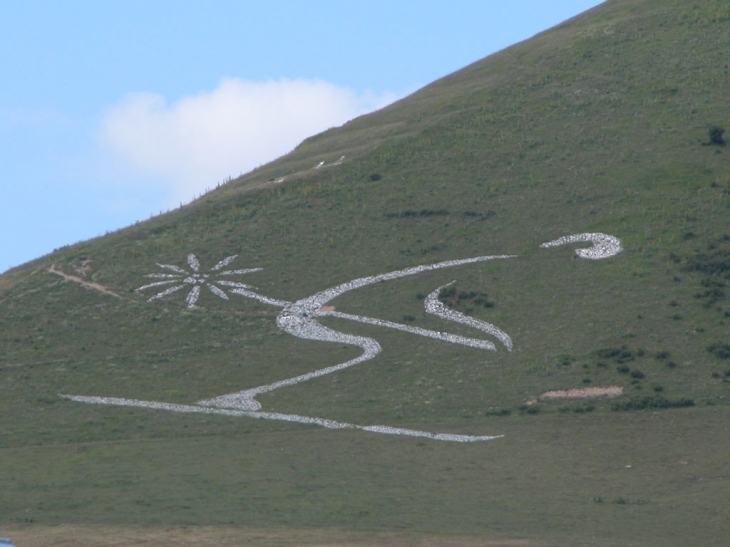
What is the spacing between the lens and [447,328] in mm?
48406

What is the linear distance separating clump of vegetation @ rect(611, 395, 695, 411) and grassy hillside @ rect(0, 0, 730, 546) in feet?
0.55

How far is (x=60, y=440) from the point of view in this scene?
123 feet

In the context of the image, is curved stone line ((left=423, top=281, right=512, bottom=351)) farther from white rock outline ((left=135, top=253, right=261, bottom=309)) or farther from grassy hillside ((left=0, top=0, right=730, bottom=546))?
white rock outline ((left=135, top=253, right=261, bottom=309))

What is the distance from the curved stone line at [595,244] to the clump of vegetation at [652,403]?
15.3 m

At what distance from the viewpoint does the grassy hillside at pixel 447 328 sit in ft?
96.9

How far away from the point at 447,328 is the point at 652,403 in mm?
12160

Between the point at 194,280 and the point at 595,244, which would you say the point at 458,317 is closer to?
the point at 595,244

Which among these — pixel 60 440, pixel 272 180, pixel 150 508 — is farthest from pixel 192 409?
pixel 272 180

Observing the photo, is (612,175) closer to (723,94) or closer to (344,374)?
(723,94)

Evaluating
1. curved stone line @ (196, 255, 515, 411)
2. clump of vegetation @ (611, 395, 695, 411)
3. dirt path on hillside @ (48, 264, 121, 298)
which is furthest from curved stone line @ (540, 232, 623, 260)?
dirt path on hillside @ (48, 264, 121, 298)

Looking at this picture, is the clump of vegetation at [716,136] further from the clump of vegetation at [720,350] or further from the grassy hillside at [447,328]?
the clump of vegetation at [720,350]

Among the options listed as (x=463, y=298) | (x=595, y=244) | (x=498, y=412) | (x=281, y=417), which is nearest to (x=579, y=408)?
(x=498, y=412)

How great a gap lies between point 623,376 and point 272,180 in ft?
117

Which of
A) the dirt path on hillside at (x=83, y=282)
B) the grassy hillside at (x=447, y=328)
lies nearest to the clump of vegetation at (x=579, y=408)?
the grassy hillside at (x=447, y=328)
